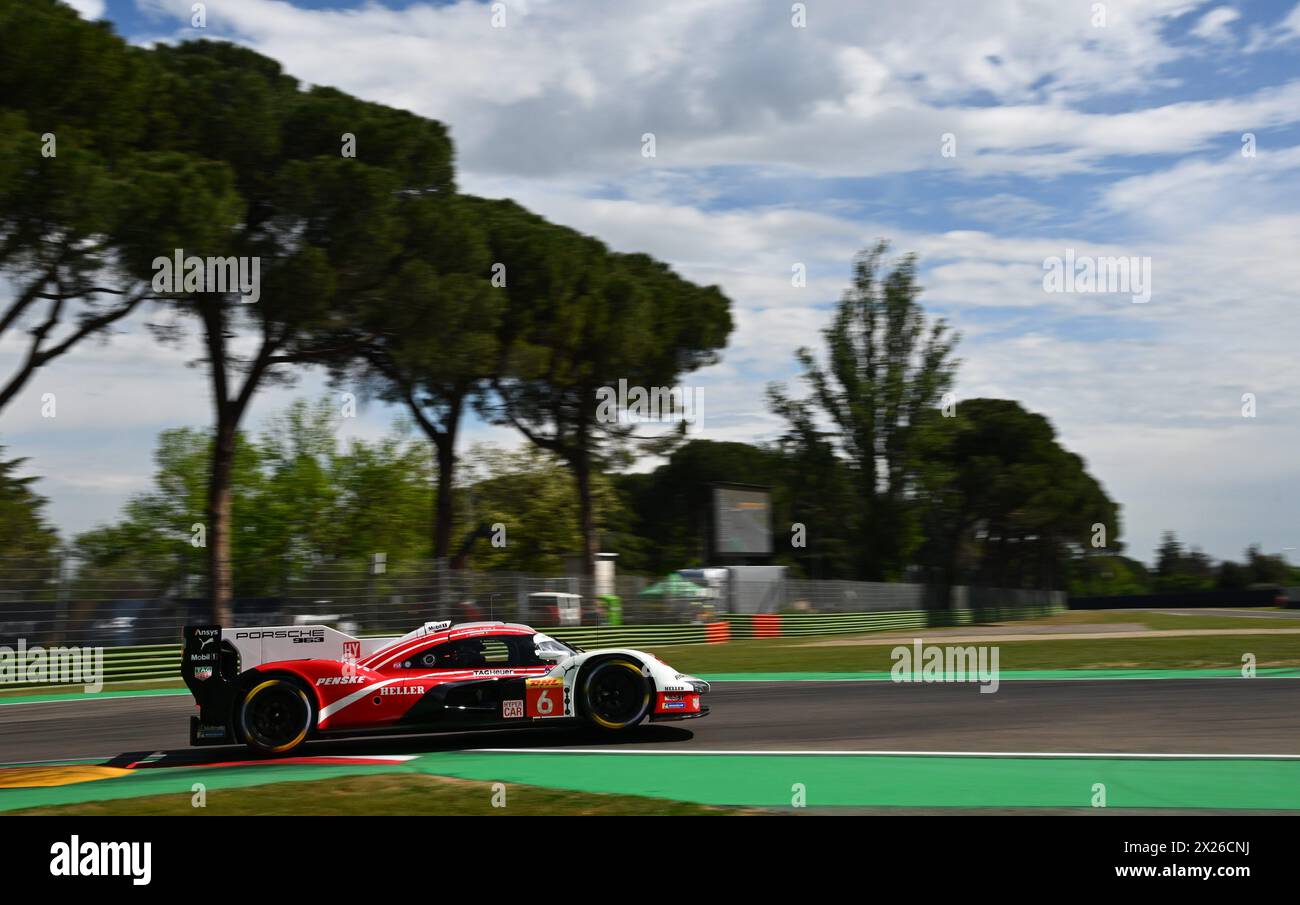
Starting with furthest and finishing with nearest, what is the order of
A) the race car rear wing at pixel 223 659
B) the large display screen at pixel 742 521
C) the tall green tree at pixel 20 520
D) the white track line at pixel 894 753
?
the large display screen at pixel 742 521
the tall green tree at pixel 20 520
the race car rear wing at pixel 223 659
the white track line at pixel 894 753

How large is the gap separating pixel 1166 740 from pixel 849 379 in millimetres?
44147

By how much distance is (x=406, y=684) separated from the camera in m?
10.0

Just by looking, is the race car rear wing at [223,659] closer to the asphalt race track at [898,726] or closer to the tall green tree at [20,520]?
the asphalt race track at [898,726]

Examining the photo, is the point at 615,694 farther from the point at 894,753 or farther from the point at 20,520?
the point at 20,520

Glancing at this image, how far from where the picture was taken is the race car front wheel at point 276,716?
977cm

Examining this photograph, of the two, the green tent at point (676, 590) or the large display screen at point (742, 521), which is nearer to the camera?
the green tent at point (676, 590)

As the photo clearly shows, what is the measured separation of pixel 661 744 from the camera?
10023 millimetres

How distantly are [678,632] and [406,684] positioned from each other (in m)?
23.2

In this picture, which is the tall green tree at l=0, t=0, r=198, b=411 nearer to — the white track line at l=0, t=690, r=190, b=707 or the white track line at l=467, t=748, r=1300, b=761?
the white track line at l=0, t=690, r=190, b=707
